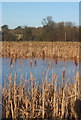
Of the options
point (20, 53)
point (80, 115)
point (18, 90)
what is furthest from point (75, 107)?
point (20, 53)

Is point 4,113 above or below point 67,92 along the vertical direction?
below

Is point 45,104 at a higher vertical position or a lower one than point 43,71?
lower

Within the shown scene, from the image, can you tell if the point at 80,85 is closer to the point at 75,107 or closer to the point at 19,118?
the point at 75,107

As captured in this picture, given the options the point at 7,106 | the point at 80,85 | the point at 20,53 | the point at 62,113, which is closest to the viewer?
the point at 62,113

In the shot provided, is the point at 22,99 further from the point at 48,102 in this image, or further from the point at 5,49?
the point at 5,49

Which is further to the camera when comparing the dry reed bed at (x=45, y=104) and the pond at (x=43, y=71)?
the pond at (x=43, y=71)

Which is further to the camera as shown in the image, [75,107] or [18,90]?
[18,90]

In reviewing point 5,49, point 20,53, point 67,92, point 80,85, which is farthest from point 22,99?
point 5,49

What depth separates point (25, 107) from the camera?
3311 mm

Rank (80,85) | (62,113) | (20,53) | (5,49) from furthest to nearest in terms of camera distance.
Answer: (5,49), (20,53), (80,85), (62,113)

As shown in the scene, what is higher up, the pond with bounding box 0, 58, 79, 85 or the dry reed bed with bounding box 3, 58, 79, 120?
the pond with bounding box 0, 58, 79, 85

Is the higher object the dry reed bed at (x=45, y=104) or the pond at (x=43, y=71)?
the pond at (x=43, y=71)

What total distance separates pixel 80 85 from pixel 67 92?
1.08 feet

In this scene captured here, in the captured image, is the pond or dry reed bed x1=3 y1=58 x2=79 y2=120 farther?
the pond
